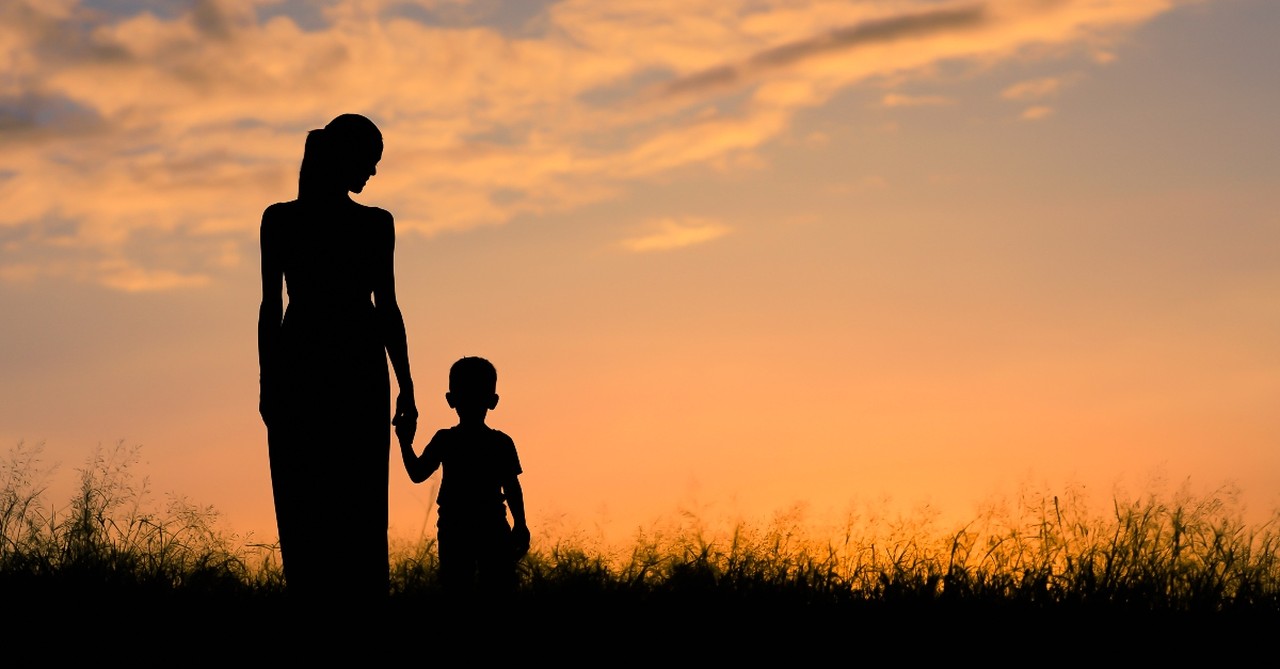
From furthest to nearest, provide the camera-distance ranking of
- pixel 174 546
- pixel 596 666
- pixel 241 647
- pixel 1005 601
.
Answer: pixel 174 546, pixel 1005 601, pixel 241 647, pixel 596 666

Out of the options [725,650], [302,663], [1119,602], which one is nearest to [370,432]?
[302,663]

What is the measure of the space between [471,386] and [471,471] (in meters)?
0.47

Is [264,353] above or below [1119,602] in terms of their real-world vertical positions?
above

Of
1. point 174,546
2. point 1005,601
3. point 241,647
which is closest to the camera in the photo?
point 241,647

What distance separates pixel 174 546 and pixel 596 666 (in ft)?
10.6

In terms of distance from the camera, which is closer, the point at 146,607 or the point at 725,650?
the point at 725,650

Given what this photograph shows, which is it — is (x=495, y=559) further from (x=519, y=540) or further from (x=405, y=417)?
(x=405, y=417)

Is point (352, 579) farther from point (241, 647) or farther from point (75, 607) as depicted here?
point (75, 607)

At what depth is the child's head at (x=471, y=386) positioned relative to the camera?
25.1ft

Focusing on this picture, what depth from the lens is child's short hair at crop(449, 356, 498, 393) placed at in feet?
25.1

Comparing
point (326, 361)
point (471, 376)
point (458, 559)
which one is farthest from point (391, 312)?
point (458, 559)

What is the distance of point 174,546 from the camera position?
8203 mm

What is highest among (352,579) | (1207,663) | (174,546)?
(174,546)

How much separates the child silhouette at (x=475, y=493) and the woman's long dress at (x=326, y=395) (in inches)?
47.1
